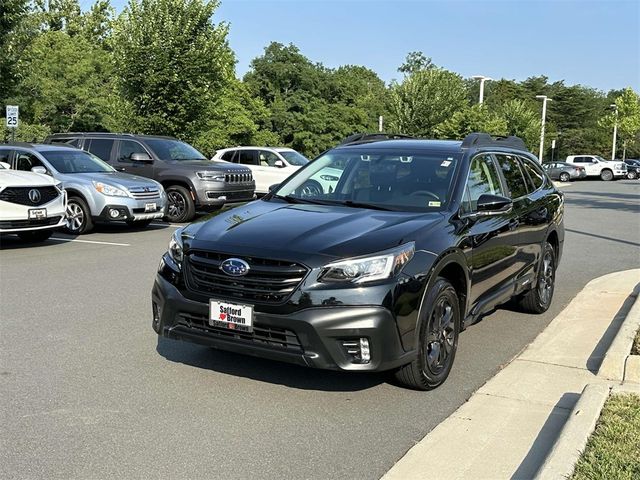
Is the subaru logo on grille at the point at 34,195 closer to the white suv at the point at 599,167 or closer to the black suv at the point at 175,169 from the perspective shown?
the black suv at the point at 175,169

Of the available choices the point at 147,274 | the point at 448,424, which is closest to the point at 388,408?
the point at 448,424

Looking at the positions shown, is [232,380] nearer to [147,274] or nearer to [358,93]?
[147,274]

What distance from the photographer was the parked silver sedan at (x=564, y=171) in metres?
47.6

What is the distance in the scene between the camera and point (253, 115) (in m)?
57.5

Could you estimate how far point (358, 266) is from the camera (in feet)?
13.8

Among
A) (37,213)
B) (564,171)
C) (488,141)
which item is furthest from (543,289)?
(564,171)

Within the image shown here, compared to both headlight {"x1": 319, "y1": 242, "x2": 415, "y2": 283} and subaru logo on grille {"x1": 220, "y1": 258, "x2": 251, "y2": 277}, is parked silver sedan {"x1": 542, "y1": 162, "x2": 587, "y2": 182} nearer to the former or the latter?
headlight {"x1": 319, "y1": 242, "x2": 415, "y2": 283}

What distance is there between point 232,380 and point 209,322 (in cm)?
64

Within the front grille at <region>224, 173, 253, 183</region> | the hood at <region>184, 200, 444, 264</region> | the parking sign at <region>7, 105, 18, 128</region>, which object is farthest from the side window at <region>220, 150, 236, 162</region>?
the hood at <region>184, 200, 444, 264</region>

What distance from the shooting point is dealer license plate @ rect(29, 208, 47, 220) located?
10.5 metres

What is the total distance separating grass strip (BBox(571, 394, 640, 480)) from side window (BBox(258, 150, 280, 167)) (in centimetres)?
1733

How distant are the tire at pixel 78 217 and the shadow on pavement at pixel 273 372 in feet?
26.1

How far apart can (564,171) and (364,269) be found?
46.9m

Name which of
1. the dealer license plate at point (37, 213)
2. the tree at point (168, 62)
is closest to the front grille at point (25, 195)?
the dealer license plate at point (37, 213)
